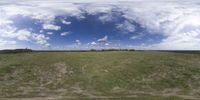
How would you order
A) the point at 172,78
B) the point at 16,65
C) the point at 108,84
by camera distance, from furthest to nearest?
1. the point at 16,65
2. the point at 172,78
3. the point at 108,84

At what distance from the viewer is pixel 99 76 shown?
88.1 m

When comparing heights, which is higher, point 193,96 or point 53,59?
point 53,59

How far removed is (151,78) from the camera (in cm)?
8925

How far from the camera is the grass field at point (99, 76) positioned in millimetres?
77875

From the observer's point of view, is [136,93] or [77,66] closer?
[136,93]

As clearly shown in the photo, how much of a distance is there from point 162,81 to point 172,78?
3.08 m

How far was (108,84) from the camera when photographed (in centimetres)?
8406

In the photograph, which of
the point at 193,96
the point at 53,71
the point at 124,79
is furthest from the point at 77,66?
the point at 193,96

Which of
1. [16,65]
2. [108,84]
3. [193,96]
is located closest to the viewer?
[193,96]

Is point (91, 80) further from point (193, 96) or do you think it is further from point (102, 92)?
point (193, 96)

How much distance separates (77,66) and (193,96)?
28199 millimetres

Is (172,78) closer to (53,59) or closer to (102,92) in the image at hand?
(102,92)

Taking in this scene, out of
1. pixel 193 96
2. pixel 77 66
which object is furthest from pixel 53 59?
pixel 193 96

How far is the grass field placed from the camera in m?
77.9
